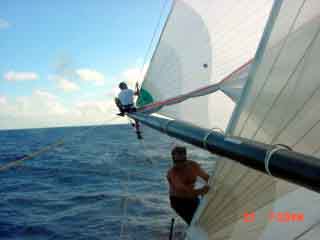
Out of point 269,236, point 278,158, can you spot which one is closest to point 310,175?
point 278,158

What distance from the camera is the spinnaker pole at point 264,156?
119 cm

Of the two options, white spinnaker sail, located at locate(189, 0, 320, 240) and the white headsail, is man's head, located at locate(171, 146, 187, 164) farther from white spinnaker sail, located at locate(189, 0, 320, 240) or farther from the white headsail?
white spinnaker sail, located at locate(189, 0, 320, 240)

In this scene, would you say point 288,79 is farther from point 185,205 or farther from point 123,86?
point 123,86

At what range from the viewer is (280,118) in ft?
6.50

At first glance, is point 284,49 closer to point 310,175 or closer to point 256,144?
point 256,144

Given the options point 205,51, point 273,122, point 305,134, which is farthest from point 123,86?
point 305,134

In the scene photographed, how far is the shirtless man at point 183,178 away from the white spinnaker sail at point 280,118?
29.0 inches

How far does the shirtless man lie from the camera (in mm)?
3213

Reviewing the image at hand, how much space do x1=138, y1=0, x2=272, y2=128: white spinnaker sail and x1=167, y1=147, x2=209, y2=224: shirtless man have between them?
3.11 feet

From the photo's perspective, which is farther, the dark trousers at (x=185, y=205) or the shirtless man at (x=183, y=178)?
the dark trousers at (x=185, y=205)

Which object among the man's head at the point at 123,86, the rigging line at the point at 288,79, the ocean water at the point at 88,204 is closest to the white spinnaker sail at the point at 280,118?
the rigging line at the point at 288,79

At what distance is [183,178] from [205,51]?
2.01 metres
